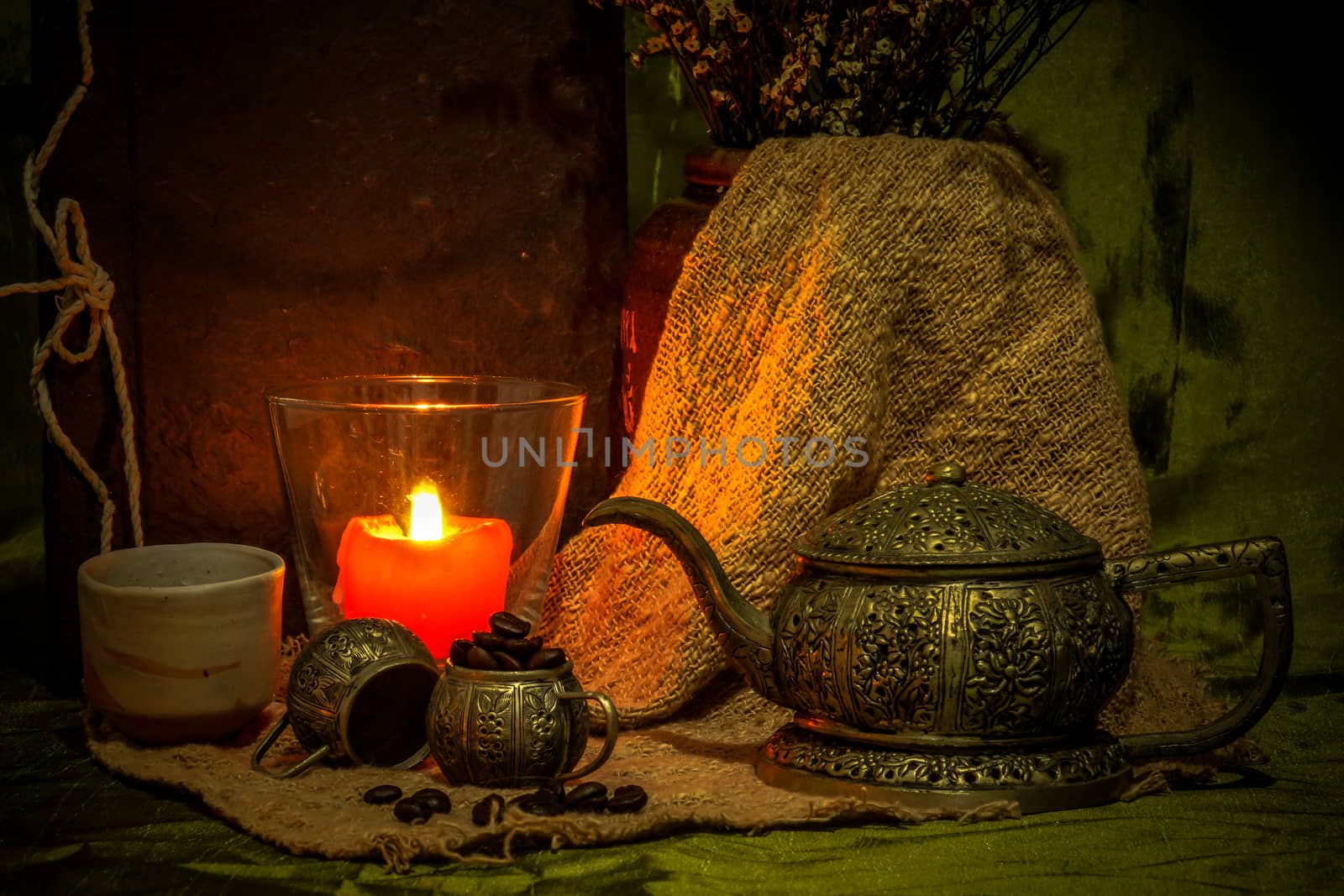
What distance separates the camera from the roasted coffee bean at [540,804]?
45.1 inches

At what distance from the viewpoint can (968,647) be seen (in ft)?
3.73

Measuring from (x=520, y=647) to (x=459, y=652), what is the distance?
0.17ft

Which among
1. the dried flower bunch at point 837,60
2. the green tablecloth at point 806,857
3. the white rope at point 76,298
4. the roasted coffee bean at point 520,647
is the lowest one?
the green tablecloth at point 806,857

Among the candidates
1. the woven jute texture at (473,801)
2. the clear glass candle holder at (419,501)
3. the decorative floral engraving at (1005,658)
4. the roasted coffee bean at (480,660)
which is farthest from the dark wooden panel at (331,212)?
the decorative floral engraving at (1005,658)

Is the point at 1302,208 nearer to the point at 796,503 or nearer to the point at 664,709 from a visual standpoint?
the point at 796,503

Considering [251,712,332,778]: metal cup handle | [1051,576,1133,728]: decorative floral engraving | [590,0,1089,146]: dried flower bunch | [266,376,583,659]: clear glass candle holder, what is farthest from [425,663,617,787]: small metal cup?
[590,0,1089,146]: dried flower bunch

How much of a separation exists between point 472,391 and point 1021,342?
0.58 m

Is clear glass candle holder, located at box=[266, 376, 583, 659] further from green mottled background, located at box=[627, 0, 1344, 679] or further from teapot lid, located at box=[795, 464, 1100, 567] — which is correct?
green mottled background, located at box=[627, 0, 1344, 679]

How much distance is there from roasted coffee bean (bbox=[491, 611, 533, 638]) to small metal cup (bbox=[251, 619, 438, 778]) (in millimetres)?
108

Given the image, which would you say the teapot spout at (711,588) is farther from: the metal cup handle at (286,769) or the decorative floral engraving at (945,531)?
the metal cup handle at (286,769)

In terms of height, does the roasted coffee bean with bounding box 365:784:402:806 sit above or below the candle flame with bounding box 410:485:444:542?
below

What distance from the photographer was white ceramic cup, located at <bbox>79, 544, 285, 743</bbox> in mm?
1312

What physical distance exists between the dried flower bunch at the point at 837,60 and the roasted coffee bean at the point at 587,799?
2.50 ft

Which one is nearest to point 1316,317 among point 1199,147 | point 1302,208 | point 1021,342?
point 1302,208
